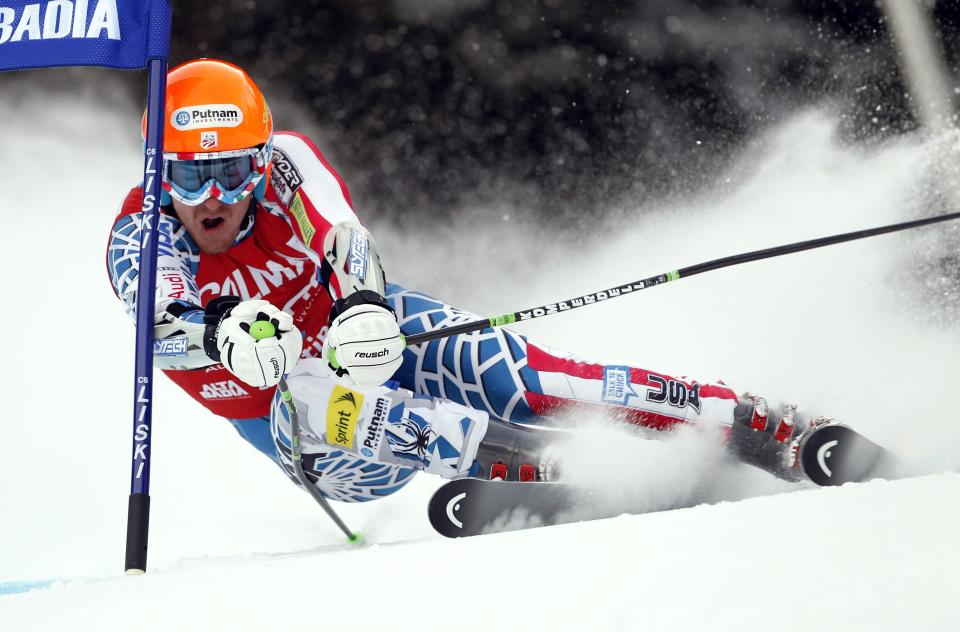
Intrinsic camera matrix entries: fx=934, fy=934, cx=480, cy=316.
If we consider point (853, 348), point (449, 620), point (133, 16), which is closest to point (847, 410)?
point (853, 348)

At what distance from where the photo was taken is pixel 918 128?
514cm

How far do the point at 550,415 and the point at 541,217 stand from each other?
3.20 m

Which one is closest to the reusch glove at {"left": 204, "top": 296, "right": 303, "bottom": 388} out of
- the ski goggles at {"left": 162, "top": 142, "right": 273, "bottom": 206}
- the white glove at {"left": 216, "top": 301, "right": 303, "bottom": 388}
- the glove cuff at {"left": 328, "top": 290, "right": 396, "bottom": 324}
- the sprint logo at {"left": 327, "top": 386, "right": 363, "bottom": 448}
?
the white glove at {"left": 216, "top": 301, "right": 303, "bottom": 388}

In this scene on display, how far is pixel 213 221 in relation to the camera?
7.73ft

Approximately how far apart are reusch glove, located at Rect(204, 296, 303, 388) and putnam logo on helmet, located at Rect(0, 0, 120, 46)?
0.83 metres

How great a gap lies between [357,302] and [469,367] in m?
0.46

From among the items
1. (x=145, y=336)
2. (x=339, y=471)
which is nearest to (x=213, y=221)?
(x=145, y=336)

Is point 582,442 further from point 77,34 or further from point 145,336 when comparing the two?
point 77,34

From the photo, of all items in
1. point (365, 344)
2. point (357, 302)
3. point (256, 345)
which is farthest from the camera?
point (357, 302)

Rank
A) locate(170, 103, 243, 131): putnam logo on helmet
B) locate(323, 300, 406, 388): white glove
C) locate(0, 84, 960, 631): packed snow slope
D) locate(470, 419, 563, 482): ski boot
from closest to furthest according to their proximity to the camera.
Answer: locate(0, 84, 960, 631): packed snow slope
locate(323, 300, 406, 388): white glove
locate(170, 103, 243, 131): putnam logo on helmet
locate(470, 419, 563, 482): ski boot

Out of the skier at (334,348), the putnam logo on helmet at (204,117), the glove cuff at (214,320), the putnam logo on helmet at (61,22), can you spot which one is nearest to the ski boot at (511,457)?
the skier at (334,348)

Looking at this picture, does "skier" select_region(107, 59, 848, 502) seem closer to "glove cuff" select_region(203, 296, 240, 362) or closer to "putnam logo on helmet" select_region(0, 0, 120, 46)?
"glove cuff" select_region(203, 296, 240, 362)

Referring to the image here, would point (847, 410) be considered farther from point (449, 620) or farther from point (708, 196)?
point (708, 196)

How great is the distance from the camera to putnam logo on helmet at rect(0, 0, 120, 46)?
7.41 feet
